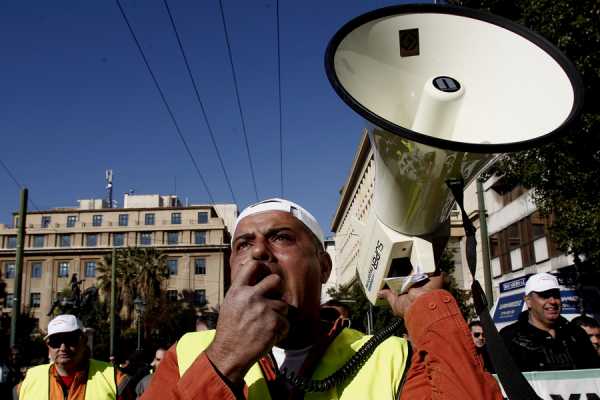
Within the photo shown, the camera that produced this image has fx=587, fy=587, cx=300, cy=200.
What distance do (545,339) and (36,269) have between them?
7285 centimetres

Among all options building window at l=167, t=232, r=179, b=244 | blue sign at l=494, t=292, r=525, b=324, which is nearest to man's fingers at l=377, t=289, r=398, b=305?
blue sign at l=494, t=292, r=525, b=324

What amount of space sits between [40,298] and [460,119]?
7281cm

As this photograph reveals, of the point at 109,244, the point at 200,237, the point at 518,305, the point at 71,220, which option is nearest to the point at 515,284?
the point at 518,305

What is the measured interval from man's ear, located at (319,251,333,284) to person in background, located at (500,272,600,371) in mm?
3000

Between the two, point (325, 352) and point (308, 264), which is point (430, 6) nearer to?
point (308, 264)

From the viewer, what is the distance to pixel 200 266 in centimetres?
6912

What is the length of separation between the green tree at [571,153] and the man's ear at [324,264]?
6773 mm

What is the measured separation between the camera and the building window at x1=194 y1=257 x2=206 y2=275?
68.6m

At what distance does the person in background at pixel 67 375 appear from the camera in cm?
457

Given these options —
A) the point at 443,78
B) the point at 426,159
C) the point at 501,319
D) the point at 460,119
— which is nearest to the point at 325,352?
the point at 426,159

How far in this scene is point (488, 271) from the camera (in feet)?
39.7

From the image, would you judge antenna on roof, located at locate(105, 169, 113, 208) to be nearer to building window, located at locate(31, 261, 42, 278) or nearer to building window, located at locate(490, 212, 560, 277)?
building window, located at locate(31, 261, 42, 278)

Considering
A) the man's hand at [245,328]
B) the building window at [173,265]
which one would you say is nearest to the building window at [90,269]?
the building window at [173,265]

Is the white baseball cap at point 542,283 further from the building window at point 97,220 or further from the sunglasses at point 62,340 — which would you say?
the building window at point 97,220
